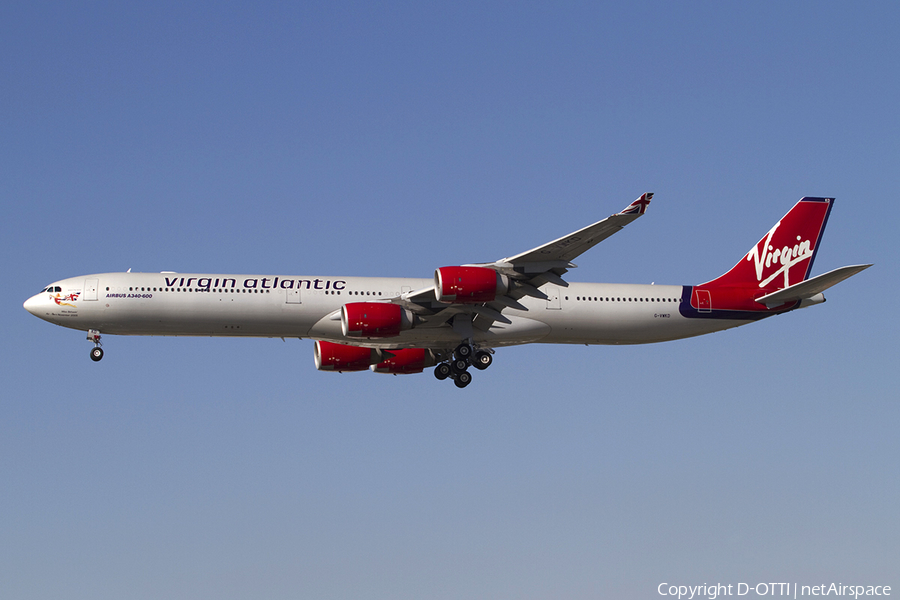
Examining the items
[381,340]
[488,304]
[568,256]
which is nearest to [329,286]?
[381,340]

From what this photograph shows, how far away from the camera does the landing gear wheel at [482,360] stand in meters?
46.2

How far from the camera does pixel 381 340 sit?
145 ft

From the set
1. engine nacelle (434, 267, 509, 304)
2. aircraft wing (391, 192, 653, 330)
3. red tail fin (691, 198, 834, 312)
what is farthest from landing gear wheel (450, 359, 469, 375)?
red tail fin (691, 198, 834, 312)

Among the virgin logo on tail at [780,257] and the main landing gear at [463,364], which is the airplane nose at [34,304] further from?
the virgin logo on tail at [780,257]

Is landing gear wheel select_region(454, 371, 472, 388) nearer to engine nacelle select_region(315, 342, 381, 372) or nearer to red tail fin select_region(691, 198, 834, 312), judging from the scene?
engine nacelle select_region(315, 342, 381, 372)

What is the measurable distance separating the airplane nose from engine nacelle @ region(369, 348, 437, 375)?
15.5 metres

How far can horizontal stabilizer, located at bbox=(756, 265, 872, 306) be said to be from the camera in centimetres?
4263

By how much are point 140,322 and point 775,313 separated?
2882 centimetres

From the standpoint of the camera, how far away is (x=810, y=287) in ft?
152

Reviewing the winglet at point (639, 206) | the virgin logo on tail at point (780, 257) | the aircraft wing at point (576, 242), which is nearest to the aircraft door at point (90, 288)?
the aircraft wing at point (576, 242)

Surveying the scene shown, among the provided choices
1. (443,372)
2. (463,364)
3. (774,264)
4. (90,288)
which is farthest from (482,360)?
(90,288)

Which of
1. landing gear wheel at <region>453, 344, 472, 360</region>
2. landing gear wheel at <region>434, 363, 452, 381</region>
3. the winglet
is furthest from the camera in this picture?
landing gear wheel at <region>434, 363, 452, 381</region>

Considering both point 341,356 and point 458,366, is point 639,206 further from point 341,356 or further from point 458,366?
point 341,356

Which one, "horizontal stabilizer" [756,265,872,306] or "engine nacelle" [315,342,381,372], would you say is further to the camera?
"engine nacelle" [315,342,381,372]
